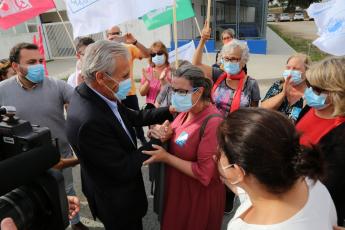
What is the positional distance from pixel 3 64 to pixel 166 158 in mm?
2567

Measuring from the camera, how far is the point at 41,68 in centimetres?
257

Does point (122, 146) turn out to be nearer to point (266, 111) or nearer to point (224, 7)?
point (266, 111)

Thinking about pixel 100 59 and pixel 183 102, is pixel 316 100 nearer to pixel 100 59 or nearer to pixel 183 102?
pixel 183 102

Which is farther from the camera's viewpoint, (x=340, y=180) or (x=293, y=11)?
(x=293, y=11)

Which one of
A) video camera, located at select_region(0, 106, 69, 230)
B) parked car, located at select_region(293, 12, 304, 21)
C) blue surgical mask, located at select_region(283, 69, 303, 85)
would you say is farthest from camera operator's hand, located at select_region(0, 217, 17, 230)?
parked car, located at select_region(293, 12, 304, 21)

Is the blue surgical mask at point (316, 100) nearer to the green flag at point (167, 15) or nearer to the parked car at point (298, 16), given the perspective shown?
the green flag at point (167, 15)

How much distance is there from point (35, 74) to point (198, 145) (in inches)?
61.8

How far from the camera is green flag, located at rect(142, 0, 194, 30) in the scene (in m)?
3.96

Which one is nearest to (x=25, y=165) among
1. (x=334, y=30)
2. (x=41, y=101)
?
(x=41, y=101)

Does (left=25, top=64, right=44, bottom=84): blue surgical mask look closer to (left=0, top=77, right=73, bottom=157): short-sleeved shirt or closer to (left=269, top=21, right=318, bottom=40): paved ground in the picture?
(left=0, top=77, right=73, bottom=157): short-sleeved shirt

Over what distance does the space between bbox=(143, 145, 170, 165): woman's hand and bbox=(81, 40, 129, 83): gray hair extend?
1.75 ft

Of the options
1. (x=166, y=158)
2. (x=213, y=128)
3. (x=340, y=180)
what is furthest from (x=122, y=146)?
(x=340, y=180)

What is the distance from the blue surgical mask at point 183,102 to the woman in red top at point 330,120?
717 mm

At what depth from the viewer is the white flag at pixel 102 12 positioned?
295 cm
